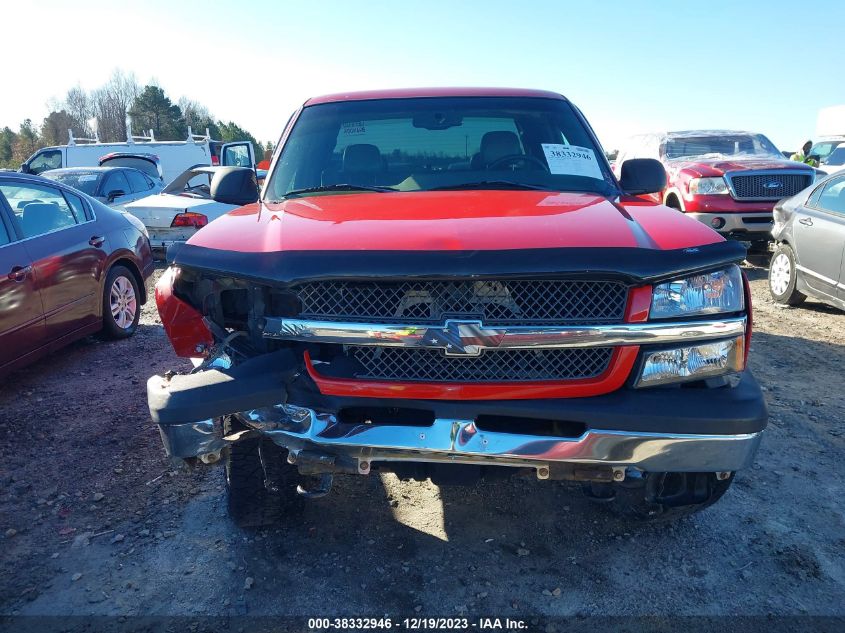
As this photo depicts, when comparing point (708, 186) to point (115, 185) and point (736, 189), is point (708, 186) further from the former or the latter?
point (115, 185)

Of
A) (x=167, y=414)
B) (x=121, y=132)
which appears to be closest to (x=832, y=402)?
(x=167, y=414)

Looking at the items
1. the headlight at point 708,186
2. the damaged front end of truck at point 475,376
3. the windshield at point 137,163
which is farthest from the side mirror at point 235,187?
the windshield at point 137,163

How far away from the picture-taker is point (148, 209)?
924 centimetres

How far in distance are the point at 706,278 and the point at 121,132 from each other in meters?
73.4

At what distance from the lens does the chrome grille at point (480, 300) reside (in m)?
2.22

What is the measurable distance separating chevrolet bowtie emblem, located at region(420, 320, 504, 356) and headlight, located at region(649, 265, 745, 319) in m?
0.58

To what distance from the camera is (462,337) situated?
2162 mm

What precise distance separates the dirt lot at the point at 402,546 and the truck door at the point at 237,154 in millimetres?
14329

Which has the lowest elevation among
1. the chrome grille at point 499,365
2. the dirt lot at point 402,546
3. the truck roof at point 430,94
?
the dirt lot at point 402,546

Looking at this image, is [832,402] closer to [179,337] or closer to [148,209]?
[179,337]

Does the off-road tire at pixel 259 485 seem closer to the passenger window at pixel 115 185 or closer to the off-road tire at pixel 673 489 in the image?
the off-road tire at pixel 673 489

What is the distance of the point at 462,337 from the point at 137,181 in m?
11.1

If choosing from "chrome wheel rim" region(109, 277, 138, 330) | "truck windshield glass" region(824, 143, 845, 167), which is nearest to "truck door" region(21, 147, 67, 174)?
"chrome wheel rim" region(109, 277, 138, 330)

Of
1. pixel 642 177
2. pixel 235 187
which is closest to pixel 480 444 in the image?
pixel 642 177
